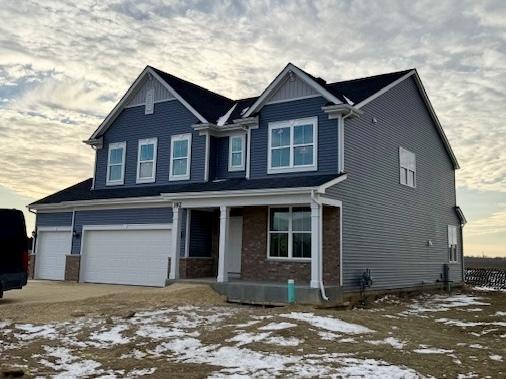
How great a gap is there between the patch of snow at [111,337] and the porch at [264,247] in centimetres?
559

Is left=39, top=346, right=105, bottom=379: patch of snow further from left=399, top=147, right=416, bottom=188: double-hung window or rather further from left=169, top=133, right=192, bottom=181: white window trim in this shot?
left=399, top=147, right=416, bottom=188: double-hung window

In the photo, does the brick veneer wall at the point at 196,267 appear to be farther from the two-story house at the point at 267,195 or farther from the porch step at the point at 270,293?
the porch step at the point at 270,293

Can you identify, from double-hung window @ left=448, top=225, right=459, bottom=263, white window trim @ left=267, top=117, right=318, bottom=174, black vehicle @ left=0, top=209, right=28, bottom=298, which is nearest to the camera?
black vehicle @ left=0, top=209, right=28, bottom=298

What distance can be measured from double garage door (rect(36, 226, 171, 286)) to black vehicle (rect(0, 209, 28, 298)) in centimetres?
539

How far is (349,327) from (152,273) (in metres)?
11.0

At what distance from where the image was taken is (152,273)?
797 inches

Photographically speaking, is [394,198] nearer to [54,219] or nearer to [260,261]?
[260,261]

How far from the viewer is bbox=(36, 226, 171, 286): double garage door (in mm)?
20172

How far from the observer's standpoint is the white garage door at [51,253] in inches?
915

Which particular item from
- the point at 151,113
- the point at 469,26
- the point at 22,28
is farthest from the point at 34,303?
the point at 469,26

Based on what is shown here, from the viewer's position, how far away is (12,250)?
50.9ft

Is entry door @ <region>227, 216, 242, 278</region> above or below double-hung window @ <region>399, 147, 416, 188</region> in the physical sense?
below

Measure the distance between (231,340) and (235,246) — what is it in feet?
31.5

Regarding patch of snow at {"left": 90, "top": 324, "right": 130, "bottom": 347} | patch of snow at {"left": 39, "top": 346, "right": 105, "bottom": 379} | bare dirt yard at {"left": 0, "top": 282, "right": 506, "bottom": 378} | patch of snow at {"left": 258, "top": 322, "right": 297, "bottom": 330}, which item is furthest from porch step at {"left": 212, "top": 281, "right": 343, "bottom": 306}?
patch of snow at {"left": 39, "top": 346, "right": 105, "bottom": 379}
